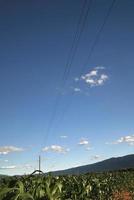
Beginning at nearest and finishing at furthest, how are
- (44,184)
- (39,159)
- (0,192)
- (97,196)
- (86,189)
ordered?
(0,192) < (44,184) < (86,189) < (97,196) < (39,159)

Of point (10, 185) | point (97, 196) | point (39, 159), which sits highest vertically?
point (39, 159)

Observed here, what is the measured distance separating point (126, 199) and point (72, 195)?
709 inches

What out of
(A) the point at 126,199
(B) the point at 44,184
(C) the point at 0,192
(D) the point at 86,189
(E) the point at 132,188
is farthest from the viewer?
(E) the point at 132,188

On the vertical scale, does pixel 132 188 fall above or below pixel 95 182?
above

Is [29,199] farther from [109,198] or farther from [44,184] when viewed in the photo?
[109,198]

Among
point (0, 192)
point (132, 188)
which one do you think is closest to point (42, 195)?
point (0, 192)

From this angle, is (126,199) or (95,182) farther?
(126,199)

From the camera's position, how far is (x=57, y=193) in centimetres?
410

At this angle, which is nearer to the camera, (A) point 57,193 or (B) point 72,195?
(A) point 57,193

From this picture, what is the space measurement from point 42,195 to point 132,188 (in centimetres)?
3309

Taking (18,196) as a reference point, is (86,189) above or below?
above

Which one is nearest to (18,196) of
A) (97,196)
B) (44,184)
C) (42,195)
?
(42,195)

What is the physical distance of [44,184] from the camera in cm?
450

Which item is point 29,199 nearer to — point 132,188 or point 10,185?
point 10,185
